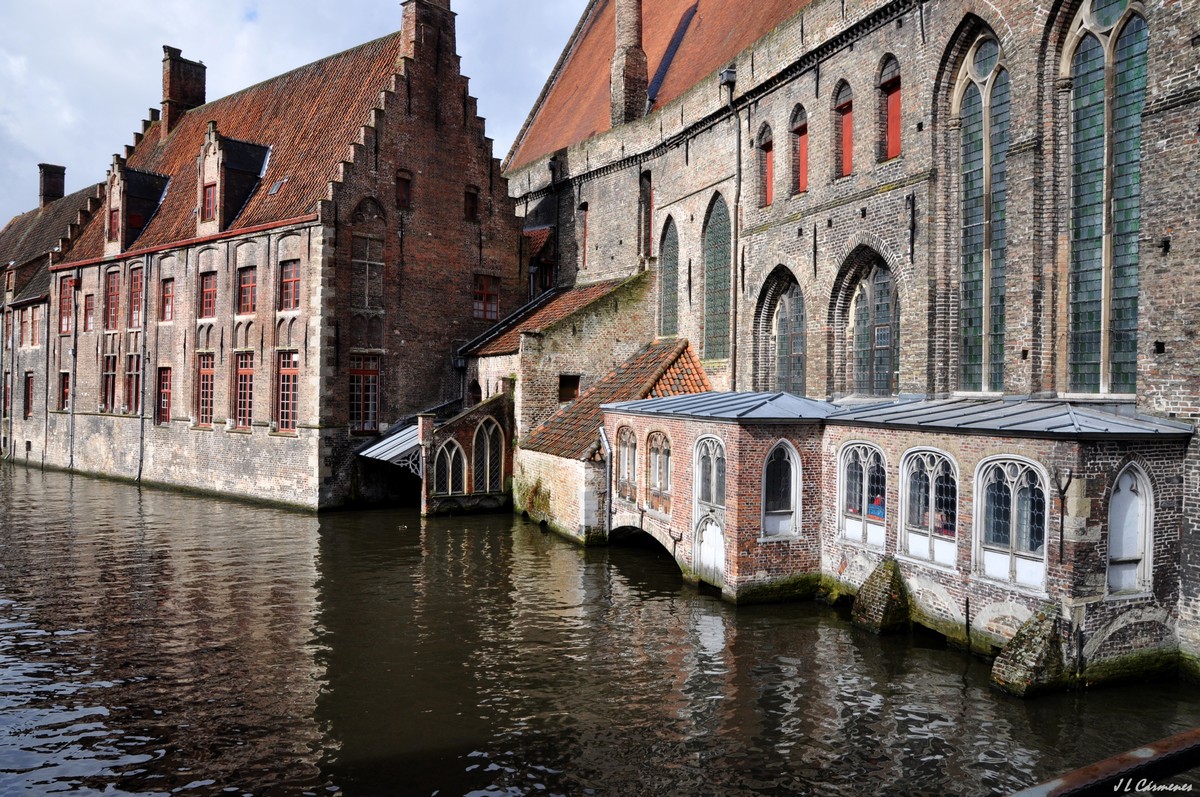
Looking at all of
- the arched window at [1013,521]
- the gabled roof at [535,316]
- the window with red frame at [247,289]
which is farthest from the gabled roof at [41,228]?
the arched window at [1013,521]

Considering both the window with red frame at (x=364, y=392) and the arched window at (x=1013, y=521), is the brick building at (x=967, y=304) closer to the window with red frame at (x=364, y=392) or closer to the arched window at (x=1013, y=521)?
the arched window at (x=1013, y=521)

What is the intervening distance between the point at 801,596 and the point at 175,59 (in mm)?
28872

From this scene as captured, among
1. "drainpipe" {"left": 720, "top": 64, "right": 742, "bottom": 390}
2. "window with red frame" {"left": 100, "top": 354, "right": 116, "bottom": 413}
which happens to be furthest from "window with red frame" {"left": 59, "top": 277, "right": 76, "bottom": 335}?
"drainpipe" {"left": 720, "top": 64, "right": 742, "bottom": 390}

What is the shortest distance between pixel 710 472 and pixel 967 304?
13.9 feet

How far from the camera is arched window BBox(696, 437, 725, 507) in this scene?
12.3 metres

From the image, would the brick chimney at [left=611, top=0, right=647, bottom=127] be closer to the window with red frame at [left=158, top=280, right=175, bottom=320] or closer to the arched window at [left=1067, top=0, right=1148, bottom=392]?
the window with red frame at [left=158, top=280, right=175, bottom=320]

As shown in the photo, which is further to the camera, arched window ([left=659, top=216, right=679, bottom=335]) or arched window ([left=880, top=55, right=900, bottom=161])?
arched window ([left=659, top=216, right=679, bottom=335])

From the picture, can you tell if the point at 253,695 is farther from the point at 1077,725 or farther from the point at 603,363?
the point at 603,363

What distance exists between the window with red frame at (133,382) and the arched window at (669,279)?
1605cm

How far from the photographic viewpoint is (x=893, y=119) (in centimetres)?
1389

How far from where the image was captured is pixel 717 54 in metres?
20.8

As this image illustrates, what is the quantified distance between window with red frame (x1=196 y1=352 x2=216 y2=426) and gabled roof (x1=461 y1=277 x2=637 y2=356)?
6.92 m

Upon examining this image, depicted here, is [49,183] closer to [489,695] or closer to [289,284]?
[289,284]

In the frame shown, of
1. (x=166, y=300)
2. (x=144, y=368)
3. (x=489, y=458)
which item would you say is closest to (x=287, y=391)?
(x=489, y=458)
